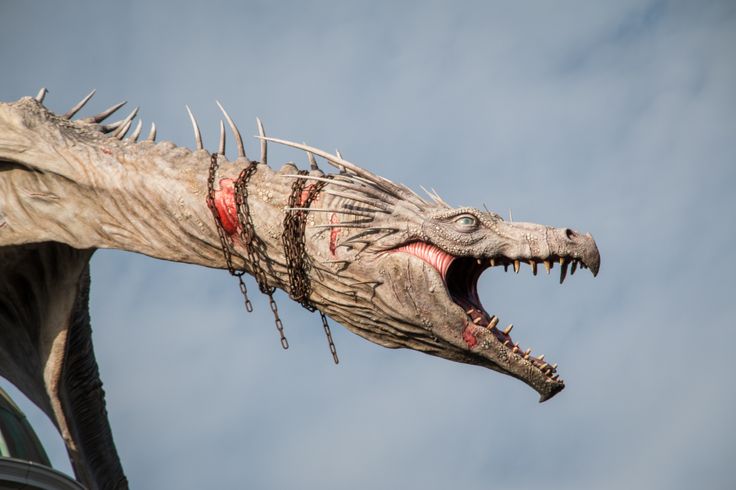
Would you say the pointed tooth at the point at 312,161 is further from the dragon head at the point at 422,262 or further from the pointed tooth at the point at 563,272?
the pointed tooth at the point at 563,272

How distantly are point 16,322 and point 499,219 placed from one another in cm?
646

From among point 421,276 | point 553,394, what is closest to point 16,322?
point 421,276

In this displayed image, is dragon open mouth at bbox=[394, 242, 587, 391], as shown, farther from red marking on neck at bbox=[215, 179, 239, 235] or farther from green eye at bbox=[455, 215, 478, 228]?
red marking on neck at bbox=[215, 179, 239, 235]

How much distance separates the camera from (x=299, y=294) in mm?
14070

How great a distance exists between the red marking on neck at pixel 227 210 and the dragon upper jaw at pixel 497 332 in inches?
68.7

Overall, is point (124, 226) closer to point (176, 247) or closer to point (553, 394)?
point (176, 247)

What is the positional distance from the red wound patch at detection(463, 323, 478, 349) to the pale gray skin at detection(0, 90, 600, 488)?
1 centimetres

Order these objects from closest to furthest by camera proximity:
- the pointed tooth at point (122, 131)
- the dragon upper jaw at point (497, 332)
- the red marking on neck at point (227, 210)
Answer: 1. the dragon upper jaw at point (497, 332)
2. the red marking on neck at point (227, 210)
3. the pointed tooth at point (122, 131)

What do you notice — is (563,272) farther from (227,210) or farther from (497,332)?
(227,210)

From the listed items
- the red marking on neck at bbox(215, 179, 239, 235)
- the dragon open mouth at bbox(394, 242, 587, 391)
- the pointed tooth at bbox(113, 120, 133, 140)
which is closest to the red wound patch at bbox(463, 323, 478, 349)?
the dragon open mouth at bbox(394, 242, 587, 391)

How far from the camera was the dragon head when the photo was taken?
1330 centimetres

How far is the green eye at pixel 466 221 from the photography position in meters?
13.6

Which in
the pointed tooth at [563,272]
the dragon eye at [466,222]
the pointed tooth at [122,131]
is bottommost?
the pointed tooth at [563,272]

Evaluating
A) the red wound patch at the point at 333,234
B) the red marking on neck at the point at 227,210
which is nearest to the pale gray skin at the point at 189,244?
the red wound patch at the point at 333,234
